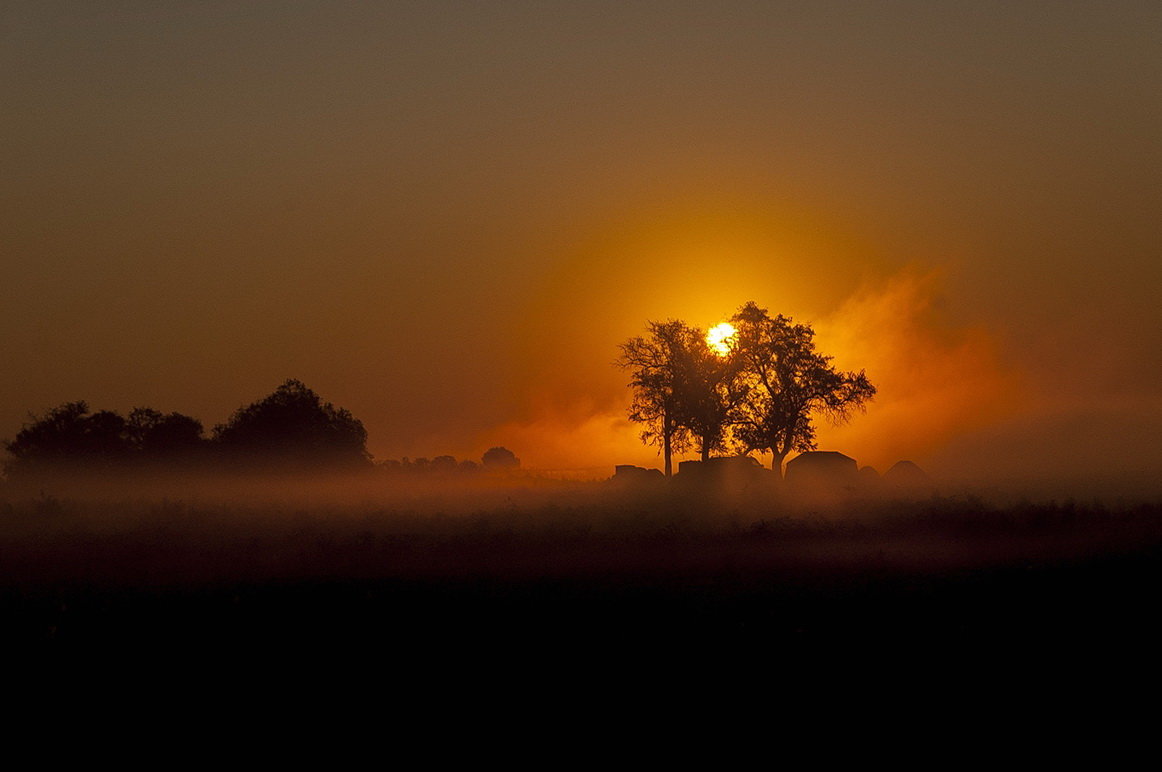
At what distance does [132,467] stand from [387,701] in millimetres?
73028

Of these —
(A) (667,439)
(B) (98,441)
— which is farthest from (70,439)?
(A) (667,439)

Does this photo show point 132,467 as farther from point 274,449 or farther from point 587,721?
point 587,721

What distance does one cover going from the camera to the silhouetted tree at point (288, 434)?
3248 inches

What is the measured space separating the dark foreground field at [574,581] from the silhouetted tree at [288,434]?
46.9 m

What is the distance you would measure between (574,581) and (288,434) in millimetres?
66477

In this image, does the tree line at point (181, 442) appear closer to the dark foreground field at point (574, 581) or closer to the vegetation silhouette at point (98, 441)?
the vegetation silhouette at point (98, 441)

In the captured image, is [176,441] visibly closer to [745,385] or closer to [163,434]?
[163,434]

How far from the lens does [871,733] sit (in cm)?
1250

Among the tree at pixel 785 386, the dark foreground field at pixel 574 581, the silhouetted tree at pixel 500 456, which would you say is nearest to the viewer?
the dark foreground field at pixel 574 581

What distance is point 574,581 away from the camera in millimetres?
22016

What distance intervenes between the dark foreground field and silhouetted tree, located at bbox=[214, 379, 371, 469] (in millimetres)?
46949

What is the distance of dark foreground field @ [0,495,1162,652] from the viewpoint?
1750 centimetres

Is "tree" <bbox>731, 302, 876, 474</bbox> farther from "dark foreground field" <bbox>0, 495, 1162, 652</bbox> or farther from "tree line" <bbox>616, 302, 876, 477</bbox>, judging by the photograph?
"dark foreground field" <bbox>0, 495, 1162, 652</bbox>

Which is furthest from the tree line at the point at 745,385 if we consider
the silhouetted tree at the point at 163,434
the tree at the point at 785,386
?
the silhouetted tree at the point at 163,434
